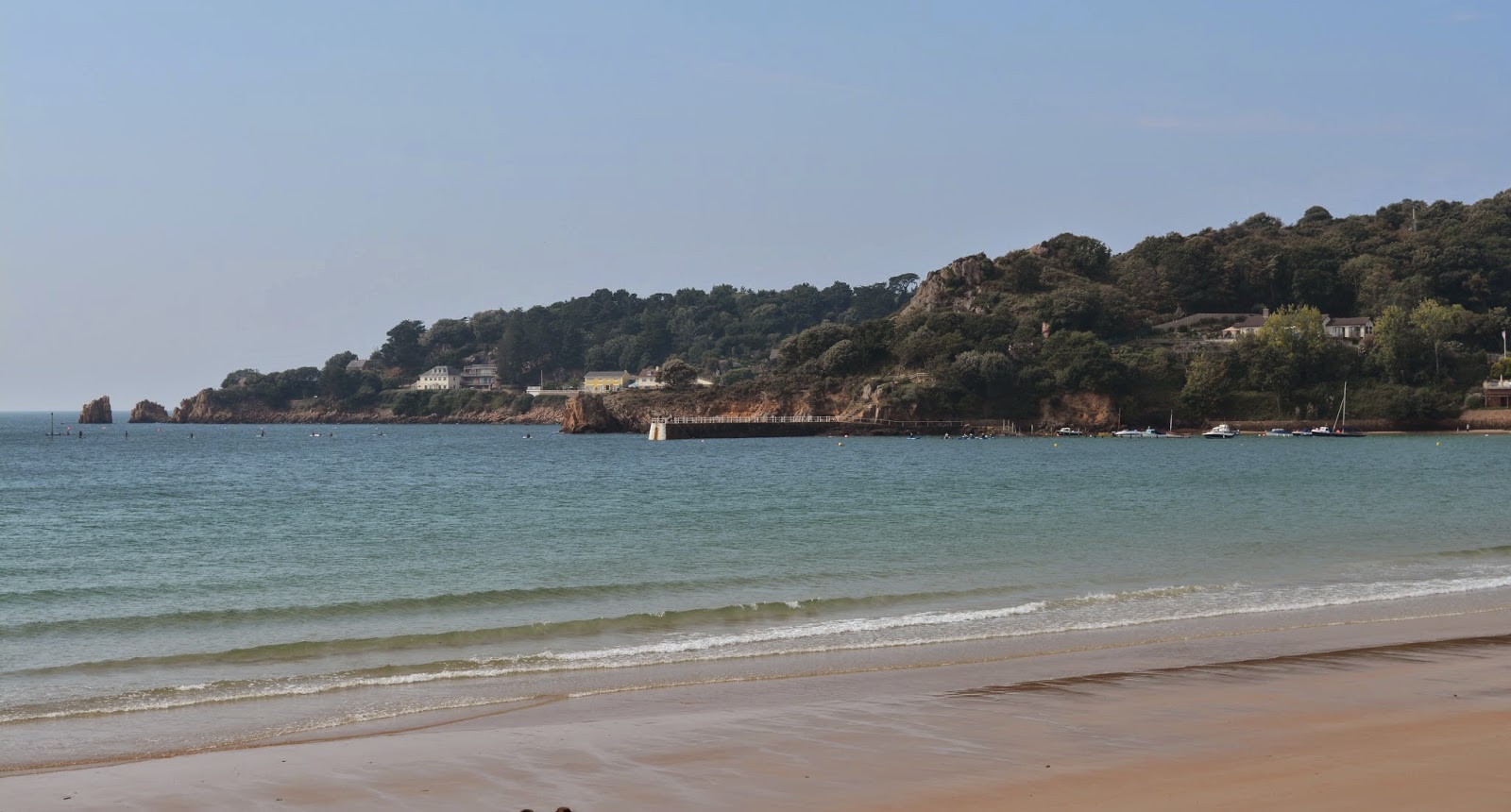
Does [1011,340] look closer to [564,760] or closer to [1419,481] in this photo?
[1419,481]

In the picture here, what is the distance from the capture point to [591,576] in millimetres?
21781

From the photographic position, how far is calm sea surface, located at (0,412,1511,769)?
13.7 metres

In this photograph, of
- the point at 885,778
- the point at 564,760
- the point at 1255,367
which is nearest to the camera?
the point at 885,778

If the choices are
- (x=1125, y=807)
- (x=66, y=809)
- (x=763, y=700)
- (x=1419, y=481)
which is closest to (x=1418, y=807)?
(x=1125, y=807)

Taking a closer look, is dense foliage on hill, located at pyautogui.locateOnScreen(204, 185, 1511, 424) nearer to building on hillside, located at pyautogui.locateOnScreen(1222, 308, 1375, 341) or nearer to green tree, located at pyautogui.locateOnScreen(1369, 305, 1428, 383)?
green tree, located at pyautogui.locateOnScreen(1369, 305, 1428, 383)

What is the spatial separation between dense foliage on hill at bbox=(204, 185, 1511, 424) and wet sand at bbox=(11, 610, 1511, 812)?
96.0 m

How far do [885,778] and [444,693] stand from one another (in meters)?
5.81

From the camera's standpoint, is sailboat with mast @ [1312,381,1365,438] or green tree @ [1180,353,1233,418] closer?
sailboat with mast @ [1312,381,1365,438]

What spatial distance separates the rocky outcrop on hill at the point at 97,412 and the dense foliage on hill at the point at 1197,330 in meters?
127

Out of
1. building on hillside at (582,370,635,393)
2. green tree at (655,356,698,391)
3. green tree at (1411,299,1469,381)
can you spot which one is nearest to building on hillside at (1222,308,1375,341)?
green tree at (1411,299,1469,381)

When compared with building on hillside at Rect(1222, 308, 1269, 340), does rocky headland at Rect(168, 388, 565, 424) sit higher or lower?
lower

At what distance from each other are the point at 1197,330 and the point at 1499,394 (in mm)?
29212

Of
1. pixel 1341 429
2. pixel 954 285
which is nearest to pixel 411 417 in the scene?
pixel 954 285

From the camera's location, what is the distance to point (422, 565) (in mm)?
23484
